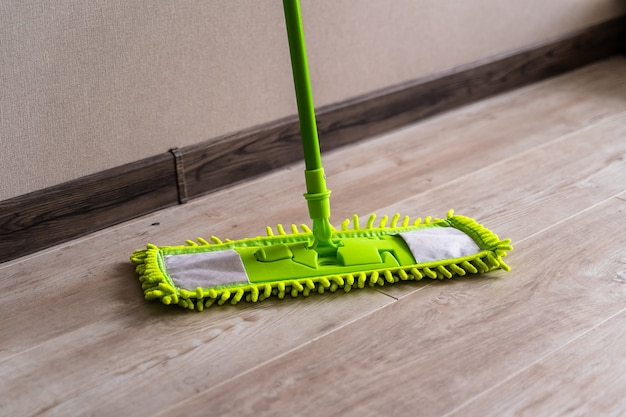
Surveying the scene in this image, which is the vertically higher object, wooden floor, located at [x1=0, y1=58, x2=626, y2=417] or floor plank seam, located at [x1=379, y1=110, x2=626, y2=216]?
floor plank seam, located at [x1=379, y1=110, x2=626, y2=216]

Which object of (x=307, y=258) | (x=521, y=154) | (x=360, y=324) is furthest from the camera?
(x=521, y=154)

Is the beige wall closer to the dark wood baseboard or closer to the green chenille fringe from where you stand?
the dark wood baseboard

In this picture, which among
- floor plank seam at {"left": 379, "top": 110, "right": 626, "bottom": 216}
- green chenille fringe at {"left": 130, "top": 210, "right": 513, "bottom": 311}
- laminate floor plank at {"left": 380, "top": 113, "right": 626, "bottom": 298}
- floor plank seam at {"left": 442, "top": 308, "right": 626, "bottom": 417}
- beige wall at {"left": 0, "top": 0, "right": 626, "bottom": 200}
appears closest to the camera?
floor plank seam at {"left": 442, "top": 308, "right": 626, "bottom": 417}

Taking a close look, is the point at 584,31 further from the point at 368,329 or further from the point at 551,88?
the point at 368,329

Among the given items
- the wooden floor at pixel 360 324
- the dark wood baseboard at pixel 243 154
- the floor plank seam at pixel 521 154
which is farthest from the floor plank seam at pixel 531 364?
the dark wood baseboard at pixel 243 154

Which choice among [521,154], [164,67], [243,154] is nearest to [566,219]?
[521,154]

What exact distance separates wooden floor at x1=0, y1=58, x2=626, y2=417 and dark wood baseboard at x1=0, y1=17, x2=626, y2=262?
4 cm

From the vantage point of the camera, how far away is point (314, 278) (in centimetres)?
135

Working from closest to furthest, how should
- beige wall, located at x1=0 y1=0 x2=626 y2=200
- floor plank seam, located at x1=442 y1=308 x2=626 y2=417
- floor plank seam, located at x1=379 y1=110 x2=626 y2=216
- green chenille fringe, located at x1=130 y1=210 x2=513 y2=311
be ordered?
floor plank seam, located at x1=442 y1=308 x2=626 y2=417 → green chenille fringe, located at x1=130 y1=210 x2=513 y2=311 → beige wall, located at x1=0 y1=0 x2=626 y2=200 → floor plank seam, located at x1=379 y1=110 x2=626 y2=216

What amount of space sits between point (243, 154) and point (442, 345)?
74 centimetres

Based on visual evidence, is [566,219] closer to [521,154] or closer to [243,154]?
[521,154]

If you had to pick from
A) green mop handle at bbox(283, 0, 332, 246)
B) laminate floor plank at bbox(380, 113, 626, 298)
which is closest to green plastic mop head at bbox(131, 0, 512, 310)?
green mop handle at bbox(283, 0, 332, 246)

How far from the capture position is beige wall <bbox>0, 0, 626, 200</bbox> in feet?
4.81

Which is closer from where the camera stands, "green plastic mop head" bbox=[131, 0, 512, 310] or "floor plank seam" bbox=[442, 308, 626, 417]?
"floor plank seam" bbox=[442, 308, 626, 417]
